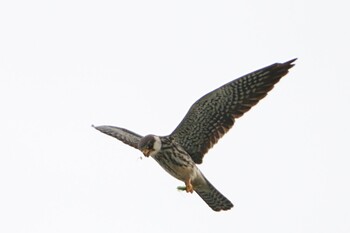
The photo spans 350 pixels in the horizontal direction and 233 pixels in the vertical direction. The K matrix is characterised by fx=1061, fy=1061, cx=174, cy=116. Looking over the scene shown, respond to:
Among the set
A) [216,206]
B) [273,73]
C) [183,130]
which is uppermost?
[273,73]

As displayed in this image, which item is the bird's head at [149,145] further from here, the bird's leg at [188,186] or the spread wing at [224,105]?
the bird's leg at [188,186]

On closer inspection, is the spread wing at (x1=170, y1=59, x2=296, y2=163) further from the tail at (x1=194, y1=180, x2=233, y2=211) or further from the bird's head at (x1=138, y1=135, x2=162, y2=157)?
the tail at (x1=194, y1=180, x2=233, y2=211)

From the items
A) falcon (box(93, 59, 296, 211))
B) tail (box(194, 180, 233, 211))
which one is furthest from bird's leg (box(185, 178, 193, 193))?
tail (box(194, 180, 233, 211))

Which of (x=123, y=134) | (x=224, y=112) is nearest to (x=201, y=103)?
(x=224, y=112)

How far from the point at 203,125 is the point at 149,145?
99 centimetres

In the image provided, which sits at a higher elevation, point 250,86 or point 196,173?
point 250,86

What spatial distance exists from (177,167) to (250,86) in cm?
180

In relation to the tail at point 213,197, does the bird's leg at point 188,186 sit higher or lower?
higher

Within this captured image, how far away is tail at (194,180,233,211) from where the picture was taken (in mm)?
18391

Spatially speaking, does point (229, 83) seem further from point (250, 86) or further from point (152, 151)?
point (152, 151)

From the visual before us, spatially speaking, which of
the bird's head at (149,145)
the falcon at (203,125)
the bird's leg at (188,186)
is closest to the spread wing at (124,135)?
the falcon at (203,125)

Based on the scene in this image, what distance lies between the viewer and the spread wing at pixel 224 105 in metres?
17.3

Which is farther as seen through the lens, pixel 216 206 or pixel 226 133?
pixel 216 206

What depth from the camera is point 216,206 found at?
18.8 meters
